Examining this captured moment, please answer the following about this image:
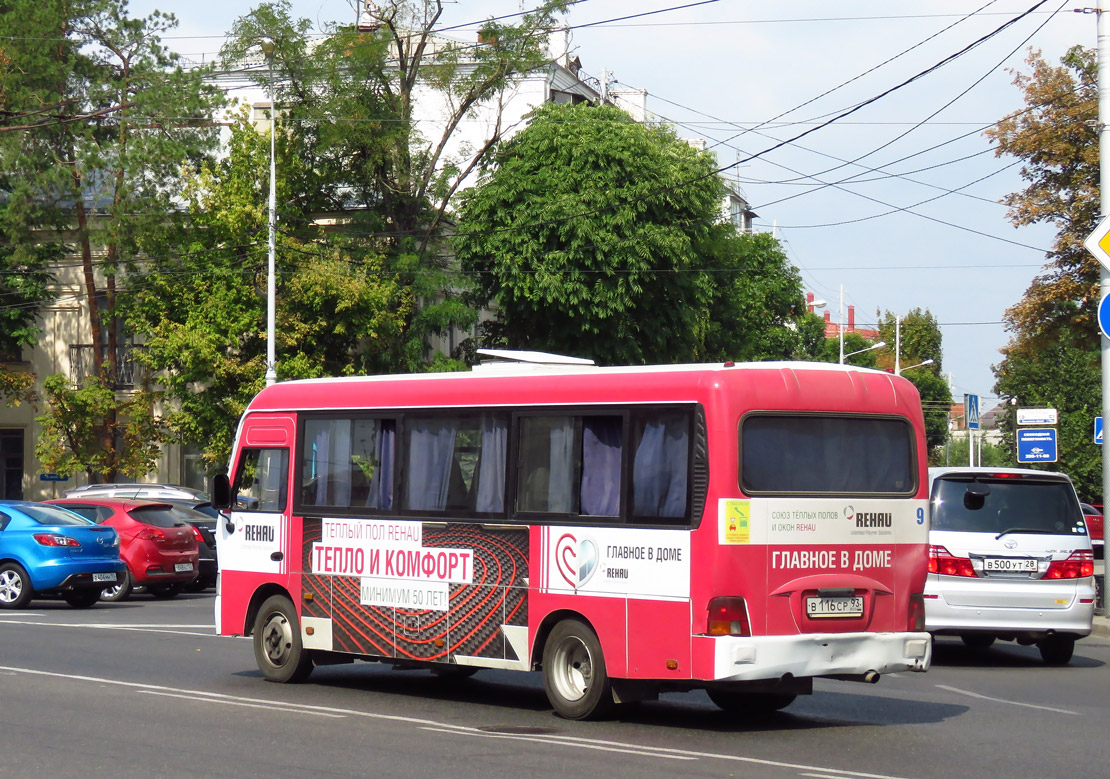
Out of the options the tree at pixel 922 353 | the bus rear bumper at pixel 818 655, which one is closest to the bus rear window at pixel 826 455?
the bus rear bumper at pixel 818 655

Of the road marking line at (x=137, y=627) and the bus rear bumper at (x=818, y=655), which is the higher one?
the bus rear bumper at (x=818, y=655)

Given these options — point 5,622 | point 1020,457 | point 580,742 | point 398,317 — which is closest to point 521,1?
→ point 398,317

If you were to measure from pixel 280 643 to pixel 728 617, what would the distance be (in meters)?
4.92

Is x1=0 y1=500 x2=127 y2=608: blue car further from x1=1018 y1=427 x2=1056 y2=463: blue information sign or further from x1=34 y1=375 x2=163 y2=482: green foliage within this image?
x1=34 y1=375 x2=163 y2=482: green foliage

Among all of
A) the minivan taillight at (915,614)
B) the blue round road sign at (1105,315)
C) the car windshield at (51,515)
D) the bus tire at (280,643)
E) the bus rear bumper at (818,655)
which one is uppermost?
the blue round road sign at (1105,315)

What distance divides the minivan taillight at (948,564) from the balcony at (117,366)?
34.2m

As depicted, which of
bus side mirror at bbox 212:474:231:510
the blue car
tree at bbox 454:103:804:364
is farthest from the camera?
tree at bbox 454:103:804:364

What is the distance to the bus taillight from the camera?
10266 mm

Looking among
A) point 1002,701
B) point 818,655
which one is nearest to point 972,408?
point 1002,701

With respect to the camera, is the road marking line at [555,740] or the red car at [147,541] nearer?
the road marking line at [555,740]

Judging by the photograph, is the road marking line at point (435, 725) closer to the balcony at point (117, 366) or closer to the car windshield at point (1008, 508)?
the car windshield at point (1008, 508)

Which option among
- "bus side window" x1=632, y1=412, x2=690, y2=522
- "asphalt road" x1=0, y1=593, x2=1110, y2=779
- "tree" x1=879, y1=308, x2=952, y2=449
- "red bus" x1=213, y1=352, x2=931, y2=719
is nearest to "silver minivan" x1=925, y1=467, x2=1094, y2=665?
"asphalt road" x1=0, y1=593, x2=1110, y2=779

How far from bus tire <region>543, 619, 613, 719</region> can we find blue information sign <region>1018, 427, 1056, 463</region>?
20259mm

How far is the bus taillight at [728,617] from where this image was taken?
33.7 feet
